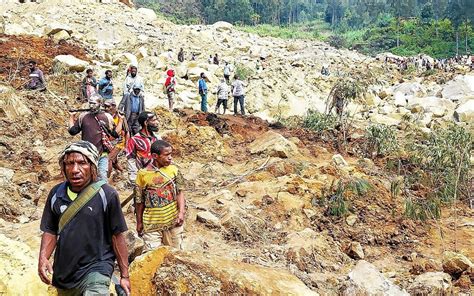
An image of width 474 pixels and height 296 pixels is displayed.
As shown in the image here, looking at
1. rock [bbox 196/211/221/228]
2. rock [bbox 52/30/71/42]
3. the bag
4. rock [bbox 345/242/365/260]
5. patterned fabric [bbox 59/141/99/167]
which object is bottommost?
rock [bbox 345/242/365/260]

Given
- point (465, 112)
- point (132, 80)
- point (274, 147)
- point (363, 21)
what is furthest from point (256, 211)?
point (363, 21)

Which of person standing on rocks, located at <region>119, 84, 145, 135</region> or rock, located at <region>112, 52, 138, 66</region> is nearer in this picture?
person standing on rocks, located at <region>119, 84, 145, 135</region>

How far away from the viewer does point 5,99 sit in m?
8.27

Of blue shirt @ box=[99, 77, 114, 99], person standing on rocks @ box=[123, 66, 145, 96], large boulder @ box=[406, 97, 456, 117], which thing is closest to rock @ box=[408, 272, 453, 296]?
person standing on rocks @ box=[123, 66, 145, 96]

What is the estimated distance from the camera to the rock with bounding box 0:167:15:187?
5726 mm

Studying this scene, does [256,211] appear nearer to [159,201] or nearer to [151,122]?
[151,122]

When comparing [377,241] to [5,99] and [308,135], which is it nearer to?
[308,135]

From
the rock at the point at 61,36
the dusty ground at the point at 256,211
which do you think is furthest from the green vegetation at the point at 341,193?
the rock at the point at 61,36

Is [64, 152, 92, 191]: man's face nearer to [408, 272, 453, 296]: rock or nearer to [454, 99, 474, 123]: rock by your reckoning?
[408, 272, 453, 296]: rock

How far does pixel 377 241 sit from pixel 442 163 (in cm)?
279

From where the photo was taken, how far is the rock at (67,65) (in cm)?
1270

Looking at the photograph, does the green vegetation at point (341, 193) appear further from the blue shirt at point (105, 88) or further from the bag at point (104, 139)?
the blue shirt at point (105, 88)

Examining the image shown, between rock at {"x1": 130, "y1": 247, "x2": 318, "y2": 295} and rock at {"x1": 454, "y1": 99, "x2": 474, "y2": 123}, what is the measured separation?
45.5 ft

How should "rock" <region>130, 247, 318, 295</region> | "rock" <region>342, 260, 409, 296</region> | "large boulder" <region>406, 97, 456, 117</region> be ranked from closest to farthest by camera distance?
1. "rock" <region>130, 247, 318, 295</region>
2. "rock" <region>342, 260, 409, 296</region>
3. "large boulder" <region>406, 97, 456, 117</region>
